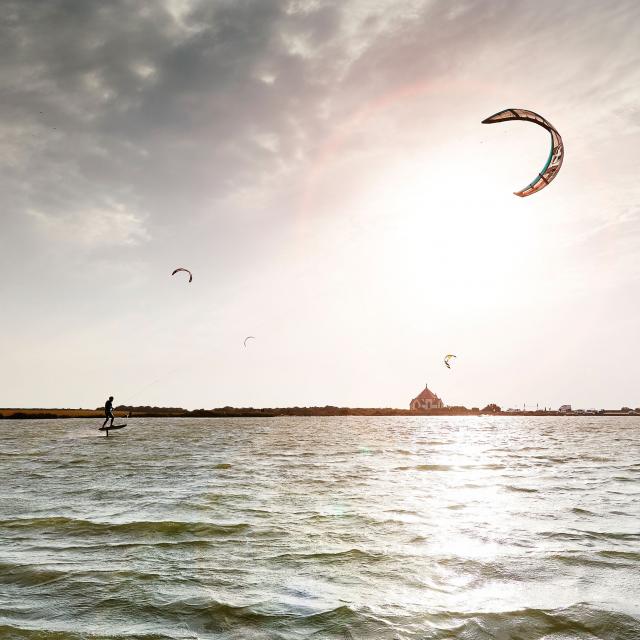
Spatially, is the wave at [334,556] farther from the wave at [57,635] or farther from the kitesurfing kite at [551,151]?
the kitesurfing kite at [551,151]

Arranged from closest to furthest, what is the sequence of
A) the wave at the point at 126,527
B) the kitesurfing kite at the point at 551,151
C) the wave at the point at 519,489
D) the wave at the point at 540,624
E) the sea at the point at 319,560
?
the wave at the point at 540,624 < the sea at the point at 319,560 < the wave at the point at 126,527 < the wave at the point at 519,489 < the kitesurfing kite at the point at 551,151

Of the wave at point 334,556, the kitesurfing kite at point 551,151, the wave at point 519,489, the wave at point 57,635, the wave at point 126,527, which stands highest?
the kitesurfing kite at point 551,151

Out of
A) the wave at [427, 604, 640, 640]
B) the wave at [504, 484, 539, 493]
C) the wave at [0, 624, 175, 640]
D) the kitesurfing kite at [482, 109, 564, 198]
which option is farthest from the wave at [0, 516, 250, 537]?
the kitesurfing kite at [482, 109, 564, 198]

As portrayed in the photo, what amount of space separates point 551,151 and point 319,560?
61.9 feet

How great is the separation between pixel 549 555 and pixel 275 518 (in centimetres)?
567

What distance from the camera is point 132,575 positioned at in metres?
7.65

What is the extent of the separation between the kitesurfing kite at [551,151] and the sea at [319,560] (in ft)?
36.1

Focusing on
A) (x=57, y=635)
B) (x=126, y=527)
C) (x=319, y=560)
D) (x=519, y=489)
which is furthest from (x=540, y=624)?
(x=519, y=489)

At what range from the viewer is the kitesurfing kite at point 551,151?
20406mm

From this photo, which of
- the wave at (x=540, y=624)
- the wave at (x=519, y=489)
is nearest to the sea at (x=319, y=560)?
the wave at (x=540, y=624)

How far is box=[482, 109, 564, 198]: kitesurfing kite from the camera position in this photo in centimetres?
2041

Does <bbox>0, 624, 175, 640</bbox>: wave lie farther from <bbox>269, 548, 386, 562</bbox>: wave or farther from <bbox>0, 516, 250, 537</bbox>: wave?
<bbox>0, 516, 250, 537</bbox>: wave

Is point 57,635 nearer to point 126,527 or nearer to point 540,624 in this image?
point 540,624

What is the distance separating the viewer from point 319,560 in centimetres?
847
